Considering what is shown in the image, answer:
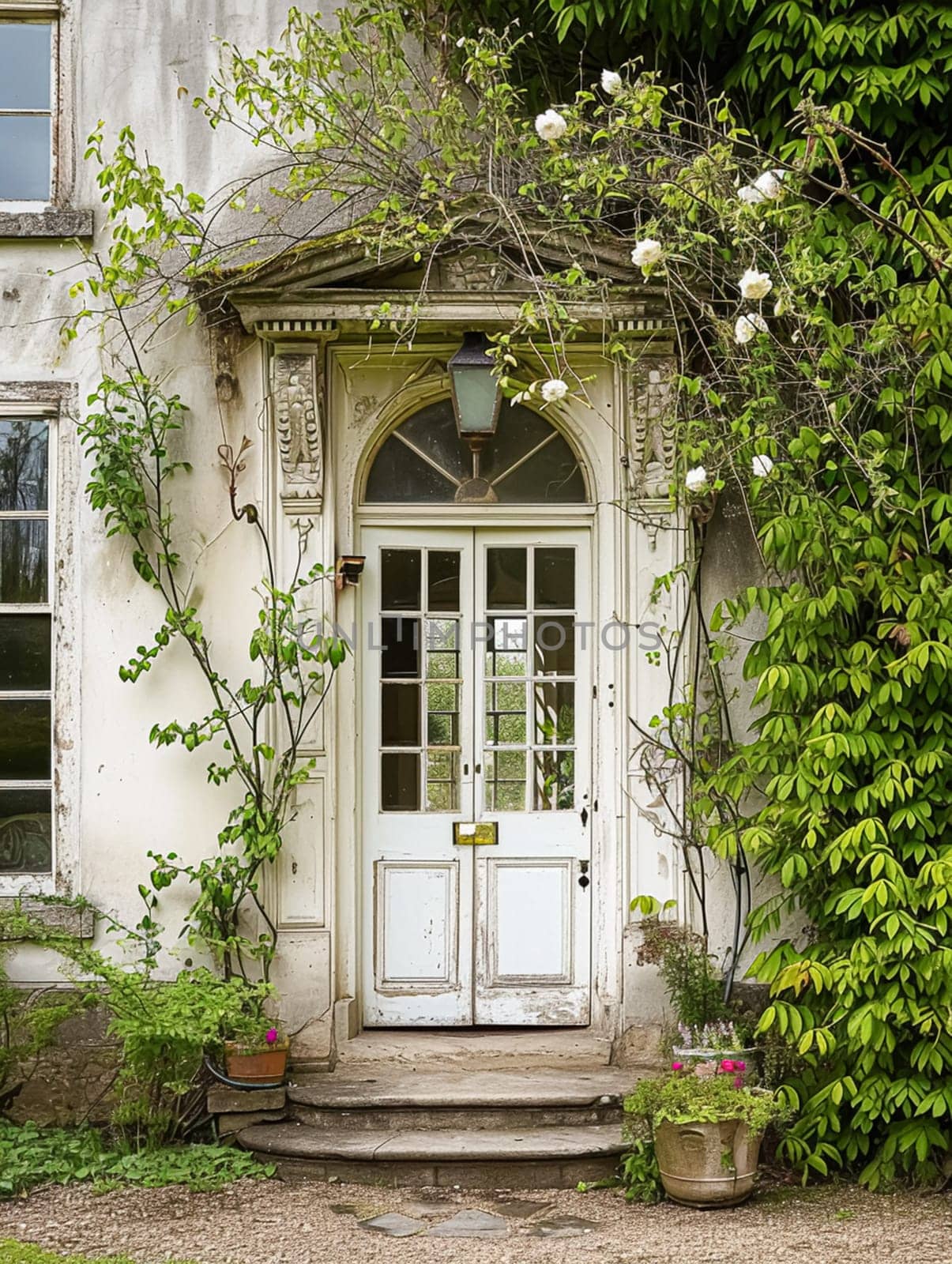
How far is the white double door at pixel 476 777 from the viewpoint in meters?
6.41

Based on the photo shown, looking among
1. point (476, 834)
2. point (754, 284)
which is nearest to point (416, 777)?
point (476, 834)

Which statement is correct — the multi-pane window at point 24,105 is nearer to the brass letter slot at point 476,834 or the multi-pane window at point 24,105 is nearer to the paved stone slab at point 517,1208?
the brass letter slot at point 476,834

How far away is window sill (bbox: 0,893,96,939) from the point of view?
6.03 metres

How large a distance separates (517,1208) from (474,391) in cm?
341

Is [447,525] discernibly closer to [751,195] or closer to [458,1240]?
[751,195]

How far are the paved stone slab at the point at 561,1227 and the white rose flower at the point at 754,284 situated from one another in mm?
3494

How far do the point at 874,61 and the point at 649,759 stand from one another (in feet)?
10.2

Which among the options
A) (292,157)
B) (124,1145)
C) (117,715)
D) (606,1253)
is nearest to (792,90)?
(292,157)

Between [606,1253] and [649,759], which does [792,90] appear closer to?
[649,759]

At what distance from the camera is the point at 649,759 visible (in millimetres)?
6137

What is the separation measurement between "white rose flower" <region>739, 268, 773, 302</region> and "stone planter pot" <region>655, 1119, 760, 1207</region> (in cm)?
307

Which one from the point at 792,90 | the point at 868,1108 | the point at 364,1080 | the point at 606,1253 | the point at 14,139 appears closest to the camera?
the point at 606,1253

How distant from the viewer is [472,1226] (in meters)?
4.96

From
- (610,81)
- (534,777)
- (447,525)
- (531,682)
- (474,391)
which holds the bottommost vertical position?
(534,777)
